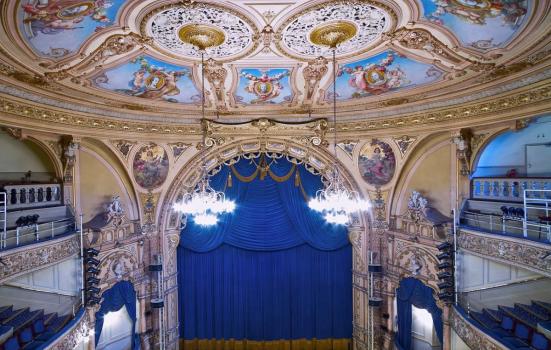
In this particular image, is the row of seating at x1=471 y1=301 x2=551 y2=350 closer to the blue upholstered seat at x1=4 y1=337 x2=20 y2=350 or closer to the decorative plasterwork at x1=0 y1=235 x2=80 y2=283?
the blue upholstered seat at x1=4 y1=337 x2=20 y2=350

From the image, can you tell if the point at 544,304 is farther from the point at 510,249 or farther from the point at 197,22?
the point at 197,22

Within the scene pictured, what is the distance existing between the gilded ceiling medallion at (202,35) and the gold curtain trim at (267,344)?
1131 centimetres

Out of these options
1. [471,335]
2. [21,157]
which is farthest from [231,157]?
[471,335]

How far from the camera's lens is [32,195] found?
28.6 feet

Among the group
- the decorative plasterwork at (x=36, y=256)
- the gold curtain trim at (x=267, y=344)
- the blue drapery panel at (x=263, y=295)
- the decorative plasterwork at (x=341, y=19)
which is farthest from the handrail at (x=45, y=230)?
the decorative plasterwork at (x=341, y=19)

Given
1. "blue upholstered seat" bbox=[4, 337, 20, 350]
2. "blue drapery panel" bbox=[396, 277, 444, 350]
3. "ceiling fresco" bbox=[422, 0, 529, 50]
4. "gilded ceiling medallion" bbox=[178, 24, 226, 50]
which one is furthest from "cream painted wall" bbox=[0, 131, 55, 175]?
"blue drapery panel" bbox=[396, 277, 444, 350]

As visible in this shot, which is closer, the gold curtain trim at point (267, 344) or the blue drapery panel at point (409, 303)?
the blue drapery panel at point (409, 303)

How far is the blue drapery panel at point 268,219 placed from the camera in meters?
12.8

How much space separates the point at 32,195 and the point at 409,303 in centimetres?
1135

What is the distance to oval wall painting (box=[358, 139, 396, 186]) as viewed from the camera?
1095cm

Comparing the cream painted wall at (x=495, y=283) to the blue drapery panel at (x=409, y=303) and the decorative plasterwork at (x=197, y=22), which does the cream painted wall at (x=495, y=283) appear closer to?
the blue drapery panel at (x=409, y=303)

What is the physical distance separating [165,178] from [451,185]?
9.16 meters

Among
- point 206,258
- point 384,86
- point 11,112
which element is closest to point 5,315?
point 11,112

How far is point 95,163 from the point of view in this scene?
1041cm
